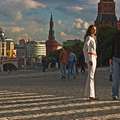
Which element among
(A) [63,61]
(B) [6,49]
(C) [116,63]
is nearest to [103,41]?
(B) [6,49]

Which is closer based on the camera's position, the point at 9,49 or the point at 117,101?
the point at 117,101

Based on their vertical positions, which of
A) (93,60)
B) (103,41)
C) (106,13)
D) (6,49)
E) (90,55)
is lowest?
(93,60)

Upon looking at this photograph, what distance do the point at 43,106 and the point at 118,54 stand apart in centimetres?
270

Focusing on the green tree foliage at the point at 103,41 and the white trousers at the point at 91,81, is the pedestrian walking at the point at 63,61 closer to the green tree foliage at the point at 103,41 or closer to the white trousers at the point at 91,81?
the white trousers at the point at 91,81

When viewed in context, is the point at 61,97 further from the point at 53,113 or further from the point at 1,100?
the point at 53,113

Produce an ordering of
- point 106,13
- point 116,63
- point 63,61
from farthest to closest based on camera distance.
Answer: point 106,13
point 63,61
point 116,63

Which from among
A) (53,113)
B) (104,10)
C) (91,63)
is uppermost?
(104,10)

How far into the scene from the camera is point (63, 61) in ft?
88.9

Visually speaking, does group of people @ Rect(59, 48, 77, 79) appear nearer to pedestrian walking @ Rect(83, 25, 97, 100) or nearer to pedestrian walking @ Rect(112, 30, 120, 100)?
pedestrian walking @ Rect(83, 25, 97, 100)

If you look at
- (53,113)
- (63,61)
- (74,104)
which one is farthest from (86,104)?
(63,61)

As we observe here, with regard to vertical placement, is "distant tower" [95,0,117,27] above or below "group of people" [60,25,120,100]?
above

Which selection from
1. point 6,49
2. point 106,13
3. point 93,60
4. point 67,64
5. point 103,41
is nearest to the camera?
point 93,60

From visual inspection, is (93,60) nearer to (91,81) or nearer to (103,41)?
(91,81)

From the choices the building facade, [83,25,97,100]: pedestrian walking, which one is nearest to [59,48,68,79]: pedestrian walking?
[83,25,97,100]: pedestrian walking
